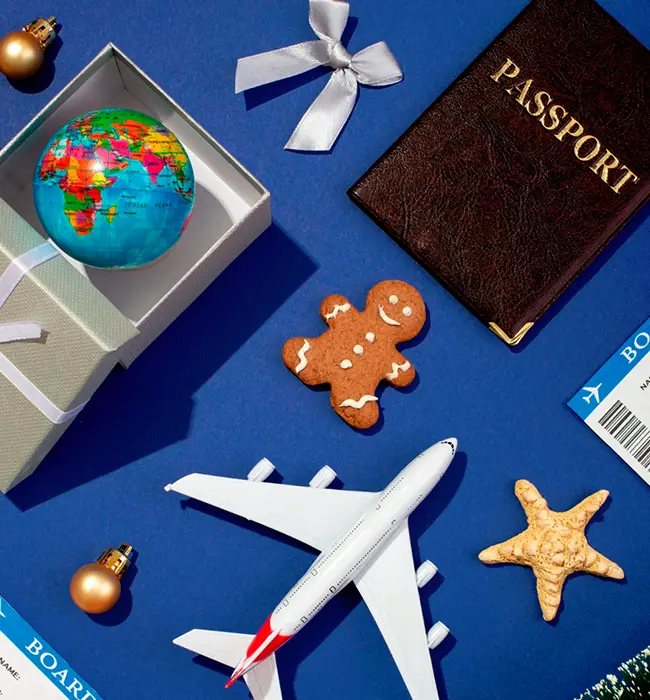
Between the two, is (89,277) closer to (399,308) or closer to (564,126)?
(399,308)

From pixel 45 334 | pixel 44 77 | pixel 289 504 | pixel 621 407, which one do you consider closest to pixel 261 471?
pixel 289 504

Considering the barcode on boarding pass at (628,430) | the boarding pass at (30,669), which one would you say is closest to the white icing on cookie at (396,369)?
the barcode on boarding pass at (628,430)

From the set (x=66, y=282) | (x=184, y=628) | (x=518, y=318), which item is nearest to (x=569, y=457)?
(x=518, y=318)

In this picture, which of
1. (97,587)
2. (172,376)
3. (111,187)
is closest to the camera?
(111,187)

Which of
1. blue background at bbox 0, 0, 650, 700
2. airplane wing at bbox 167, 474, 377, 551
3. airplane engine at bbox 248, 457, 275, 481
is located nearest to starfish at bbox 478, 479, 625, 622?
blue background at bbox 0, 0, 650, 700

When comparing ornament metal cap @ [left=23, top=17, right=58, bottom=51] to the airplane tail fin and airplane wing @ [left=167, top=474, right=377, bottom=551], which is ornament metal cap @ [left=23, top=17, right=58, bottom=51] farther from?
the airplane tail fin
